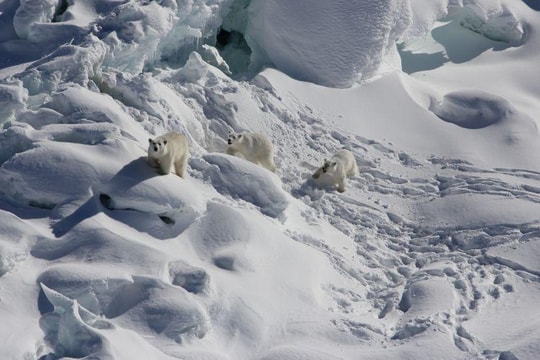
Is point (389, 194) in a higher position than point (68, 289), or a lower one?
lower

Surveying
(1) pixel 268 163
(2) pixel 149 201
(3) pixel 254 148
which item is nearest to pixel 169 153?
(2) pixel 149 201

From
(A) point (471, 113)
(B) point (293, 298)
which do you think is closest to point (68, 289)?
(B) point (293, 298)

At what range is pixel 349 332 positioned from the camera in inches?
334

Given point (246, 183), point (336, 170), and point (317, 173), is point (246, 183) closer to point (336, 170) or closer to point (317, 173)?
point (317, 173)

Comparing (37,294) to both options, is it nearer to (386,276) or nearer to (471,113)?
(386,276)

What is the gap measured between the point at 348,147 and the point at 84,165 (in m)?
4.17

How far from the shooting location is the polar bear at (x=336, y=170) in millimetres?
10797

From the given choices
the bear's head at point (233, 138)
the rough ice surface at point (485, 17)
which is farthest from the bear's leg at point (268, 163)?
the rough ice surface at point (485, 17)

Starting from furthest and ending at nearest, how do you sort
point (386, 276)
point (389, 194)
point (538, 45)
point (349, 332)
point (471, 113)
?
point (538, 45), point (471, 113), point (389, 194), point (386, 276), point (349, 332)

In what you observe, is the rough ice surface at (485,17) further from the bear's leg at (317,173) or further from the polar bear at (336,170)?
the bear's leg at (317,173)

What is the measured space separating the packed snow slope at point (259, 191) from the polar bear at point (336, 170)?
0.16m

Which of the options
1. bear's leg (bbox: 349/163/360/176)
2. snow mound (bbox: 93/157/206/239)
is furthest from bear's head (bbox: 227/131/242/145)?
bear's leg (bbox: 349/163/360/176)

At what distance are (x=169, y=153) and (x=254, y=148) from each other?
165 centimetres

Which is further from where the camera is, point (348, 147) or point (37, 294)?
point (348, 147)
